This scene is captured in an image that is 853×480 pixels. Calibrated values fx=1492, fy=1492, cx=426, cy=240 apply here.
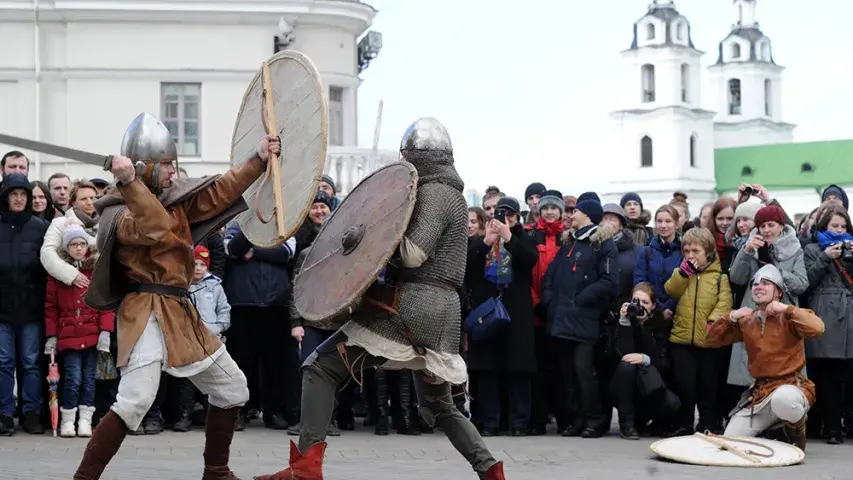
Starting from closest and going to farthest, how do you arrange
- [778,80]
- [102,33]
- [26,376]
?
[26,376] → [102,33] → [778,80]

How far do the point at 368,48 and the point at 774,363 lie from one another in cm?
Answer: 2295

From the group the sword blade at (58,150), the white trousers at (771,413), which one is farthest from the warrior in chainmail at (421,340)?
the white trousers at (771,413)

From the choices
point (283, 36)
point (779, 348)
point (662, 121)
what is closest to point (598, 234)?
point (779, 348)

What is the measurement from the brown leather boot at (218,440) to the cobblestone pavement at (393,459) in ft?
2.41

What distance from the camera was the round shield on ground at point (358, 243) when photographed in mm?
7570

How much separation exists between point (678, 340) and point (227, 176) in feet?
16.0

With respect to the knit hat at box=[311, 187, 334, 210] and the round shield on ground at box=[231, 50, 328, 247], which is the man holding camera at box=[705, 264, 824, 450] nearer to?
the knit hat at box=[311, 187, 334, 210]

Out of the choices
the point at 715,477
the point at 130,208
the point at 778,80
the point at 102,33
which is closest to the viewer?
the point at 130,208

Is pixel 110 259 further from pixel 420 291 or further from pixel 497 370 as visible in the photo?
pixel 497 370

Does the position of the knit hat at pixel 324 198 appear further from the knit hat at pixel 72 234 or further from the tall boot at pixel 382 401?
the knit hat at pixel 72 234

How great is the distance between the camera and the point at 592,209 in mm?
11906

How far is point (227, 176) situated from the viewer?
7.80 m

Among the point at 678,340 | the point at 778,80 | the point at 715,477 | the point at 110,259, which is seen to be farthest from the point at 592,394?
the point at 778,80

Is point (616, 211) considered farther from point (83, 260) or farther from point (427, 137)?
point (427, 137)
